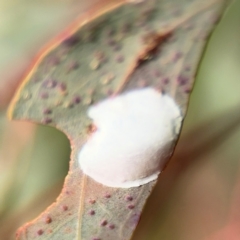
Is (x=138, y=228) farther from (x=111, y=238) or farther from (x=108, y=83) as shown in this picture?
(x=108, y=83)

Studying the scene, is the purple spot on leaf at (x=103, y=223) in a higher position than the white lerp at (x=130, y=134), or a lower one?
lower

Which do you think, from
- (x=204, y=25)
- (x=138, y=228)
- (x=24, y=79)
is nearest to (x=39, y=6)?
(x=24, y=79)

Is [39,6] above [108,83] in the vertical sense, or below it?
above

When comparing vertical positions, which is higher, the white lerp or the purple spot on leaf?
the white lerp
